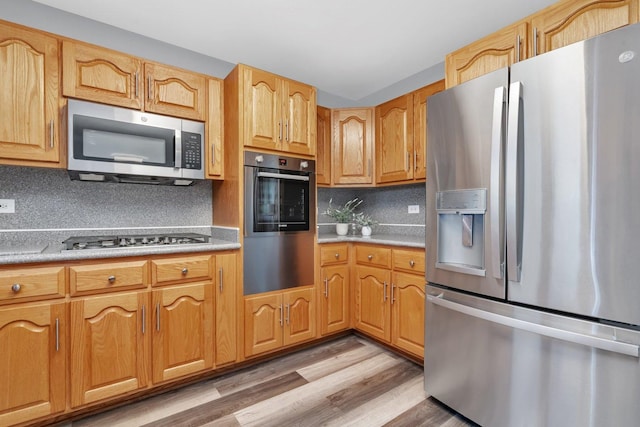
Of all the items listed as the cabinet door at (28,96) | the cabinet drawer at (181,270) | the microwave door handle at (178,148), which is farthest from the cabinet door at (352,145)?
the cabinet door at (28,96)

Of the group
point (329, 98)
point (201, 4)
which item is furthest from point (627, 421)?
point (329, 98)

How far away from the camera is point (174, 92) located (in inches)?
81.9

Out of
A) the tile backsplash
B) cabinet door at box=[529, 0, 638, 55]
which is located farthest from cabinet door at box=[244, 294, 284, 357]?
cabinet door at box=[529, 0, 638, 55]

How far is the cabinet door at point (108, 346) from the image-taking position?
5.12 feet

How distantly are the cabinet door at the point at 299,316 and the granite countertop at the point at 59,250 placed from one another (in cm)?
64

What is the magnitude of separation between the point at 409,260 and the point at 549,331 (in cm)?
100

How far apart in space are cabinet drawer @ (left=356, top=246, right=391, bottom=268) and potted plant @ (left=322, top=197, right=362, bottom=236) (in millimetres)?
397

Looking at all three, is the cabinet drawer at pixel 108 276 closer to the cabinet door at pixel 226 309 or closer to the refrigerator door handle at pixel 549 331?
the cabinet door at pixel 226 309

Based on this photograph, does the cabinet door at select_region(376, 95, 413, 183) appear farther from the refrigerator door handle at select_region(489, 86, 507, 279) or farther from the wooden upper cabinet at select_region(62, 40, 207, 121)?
the wooden upper cabinet at select_region(62, 40, 207, 121)

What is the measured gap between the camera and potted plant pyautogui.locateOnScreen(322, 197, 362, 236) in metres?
2.98

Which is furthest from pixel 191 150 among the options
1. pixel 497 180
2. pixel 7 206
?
pixel 497 180

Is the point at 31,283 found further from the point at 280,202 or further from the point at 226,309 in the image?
the point at 280,202

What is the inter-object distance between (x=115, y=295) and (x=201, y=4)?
72.9 inches

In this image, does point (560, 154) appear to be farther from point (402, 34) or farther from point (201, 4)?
point (201, 4)
